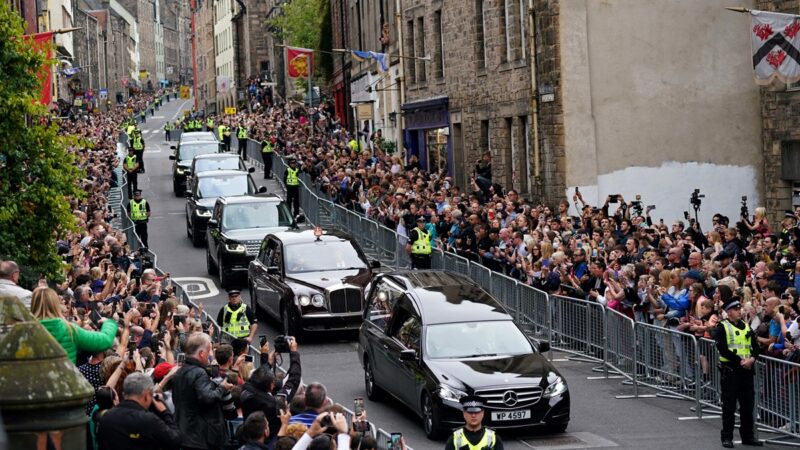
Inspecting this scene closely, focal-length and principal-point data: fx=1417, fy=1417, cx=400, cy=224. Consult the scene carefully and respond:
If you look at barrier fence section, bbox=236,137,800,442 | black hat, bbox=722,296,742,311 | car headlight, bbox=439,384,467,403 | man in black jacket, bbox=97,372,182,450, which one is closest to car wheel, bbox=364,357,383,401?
car headlight, bbox=439,384,467,403

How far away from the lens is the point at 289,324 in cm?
Result: 2311

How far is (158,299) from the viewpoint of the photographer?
19.3 m

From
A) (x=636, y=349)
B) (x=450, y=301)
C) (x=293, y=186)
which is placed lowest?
(x=636, y=349)

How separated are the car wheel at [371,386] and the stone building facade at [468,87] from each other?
1652cm

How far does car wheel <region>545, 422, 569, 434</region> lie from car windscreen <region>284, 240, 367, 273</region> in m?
7.98

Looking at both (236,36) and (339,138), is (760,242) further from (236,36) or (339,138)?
(236,36)

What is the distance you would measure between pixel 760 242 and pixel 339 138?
34.0 m

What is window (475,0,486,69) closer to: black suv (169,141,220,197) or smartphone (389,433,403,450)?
black suv (169,141,220,197)

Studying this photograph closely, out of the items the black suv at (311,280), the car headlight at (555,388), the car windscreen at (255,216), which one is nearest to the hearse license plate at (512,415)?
the car headlight at (555,388)

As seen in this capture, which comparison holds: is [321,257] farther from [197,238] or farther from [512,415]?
[197,238]

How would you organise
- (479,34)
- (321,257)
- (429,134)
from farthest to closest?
(429,134), (479,34), (321,257)

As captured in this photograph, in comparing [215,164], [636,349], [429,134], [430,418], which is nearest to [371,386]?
[430,418]

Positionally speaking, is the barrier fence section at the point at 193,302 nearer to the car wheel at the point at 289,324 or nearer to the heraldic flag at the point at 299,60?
the car wheel at the point at 289,324

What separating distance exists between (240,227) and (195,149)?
67.8 ft
